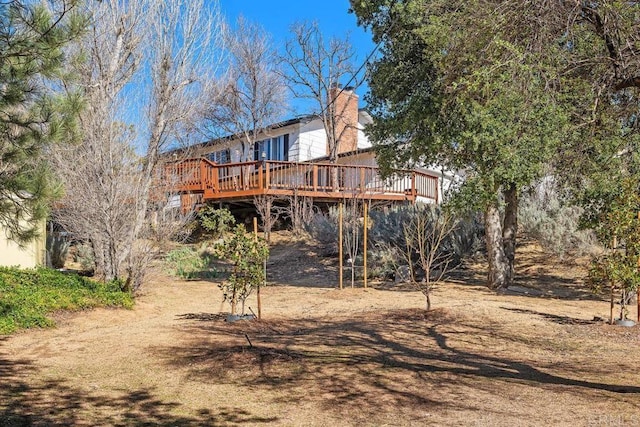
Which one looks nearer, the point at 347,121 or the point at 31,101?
the point at 31,101

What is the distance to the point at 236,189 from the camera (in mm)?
19641

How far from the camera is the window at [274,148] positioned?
27.3 meters

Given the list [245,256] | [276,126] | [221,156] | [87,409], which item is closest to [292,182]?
[276,126]

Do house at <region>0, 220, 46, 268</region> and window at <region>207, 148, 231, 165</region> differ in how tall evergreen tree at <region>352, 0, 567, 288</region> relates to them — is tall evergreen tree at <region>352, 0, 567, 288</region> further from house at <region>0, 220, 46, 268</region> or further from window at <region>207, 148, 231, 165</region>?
window at <region>207, 148, 231, 165</region>

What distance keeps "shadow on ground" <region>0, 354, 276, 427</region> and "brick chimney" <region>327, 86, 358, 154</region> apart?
21.2 m

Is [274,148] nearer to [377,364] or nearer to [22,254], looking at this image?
[22,254]

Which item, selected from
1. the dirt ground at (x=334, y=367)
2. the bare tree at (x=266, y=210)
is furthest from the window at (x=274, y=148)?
the dirt ground at (x=334, y=367)

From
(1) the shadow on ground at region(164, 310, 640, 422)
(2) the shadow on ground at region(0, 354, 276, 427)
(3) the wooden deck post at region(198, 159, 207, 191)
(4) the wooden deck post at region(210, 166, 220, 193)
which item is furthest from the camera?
(3) the wooden deck post at region(198, 159, 207, 191)

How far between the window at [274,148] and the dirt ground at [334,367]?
17.5 m

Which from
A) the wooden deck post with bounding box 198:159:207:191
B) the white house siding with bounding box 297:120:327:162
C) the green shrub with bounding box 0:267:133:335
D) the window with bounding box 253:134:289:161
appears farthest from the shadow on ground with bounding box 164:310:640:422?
the window with bounding box 253:134:289:161

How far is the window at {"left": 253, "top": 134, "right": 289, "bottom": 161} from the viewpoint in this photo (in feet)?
89.7

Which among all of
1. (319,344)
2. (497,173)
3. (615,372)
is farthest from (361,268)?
(615,372)

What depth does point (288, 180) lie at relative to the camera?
766 inches

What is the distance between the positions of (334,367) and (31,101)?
175 inches
